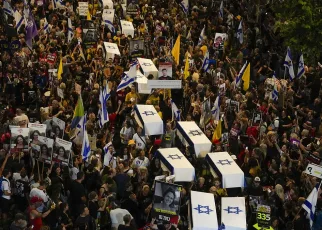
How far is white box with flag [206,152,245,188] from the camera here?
51.2 ft

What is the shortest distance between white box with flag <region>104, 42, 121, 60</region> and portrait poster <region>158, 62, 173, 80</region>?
2878mm

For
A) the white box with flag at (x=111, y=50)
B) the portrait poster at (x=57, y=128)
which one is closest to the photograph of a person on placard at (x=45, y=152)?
the portrait poster at (x=57, y=128)

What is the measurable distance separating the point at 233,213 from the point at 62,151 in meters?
4.01

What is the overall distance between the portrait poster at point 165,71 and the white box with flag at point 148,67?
0.79 meters

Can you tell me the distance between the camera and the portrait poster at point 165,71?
66.7 ft

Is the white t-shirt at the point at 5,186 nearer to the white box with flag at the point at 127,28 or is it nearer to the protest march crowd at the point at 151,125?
the protest march crowd at the point at 151,125

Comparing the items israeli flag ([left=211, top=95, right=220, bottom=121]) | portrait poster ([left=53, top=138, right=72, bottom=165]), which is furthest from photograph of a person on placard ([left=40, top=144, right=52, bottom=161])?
israeli flag ([left=211, top=95, right=220, bottom=121])

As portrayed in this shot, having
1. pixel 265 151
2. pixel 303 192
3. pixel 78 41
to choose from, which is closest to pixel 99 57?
pixel 78 41

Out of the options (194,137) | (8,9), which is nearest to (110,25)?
(8,9)

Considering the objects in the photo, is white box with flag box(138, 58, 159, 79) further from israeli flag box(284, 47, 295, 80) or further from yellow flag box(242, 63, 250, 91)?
israeli flag box(284, 47, 295, 80)

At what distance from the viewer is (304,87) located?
21609mm

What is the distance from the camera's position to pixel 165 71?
20.5 metres

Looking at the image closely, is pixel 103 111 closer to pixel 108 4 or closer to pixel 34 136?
pixel 34 136

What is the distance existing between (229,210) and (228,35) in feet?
44.4
